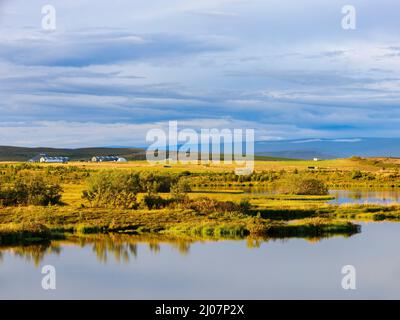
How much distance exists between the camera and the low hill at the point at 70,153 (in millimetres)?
145750

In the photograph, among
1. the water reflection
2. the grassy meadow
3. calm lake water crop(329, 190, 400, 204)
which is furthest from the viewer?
calm lake water crop(329, 190, 400, 204)

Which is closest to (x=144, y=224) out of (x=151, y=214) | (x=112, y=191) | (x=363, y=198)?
(x=151, y=214)

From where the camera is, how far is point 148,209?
3303cm

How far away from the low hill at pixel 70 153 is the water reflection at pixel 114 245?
11666 cm

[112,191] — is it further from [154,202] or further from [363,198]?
[363,198]

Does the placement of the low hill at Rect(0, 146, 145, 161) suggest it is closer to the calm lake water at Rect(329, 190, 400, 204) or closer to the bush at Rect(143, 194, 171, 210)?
the calm lake water at Rect(329, 190, 400, 204)

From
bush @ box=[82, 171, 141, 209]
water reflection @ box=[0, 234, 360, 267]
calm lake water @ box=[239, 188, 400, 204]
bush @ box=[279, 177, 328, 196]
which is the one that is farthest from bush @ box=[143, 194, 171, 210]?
bush @ box=[279, 177, 328, 196]

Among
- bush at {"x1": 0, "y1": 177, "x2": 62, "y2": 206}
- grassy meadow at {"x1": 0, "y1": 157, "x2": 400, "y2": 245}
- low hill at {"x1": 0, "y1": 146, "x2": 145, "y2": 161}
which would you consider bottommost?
grassy meadow at {"x1": 0, "y1": 157, "x2": 400, "y2": 245}

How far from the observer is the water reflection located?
23.2 m

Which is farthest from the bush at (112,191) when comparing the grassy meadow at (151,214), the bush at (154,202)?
the bush at (154,202)

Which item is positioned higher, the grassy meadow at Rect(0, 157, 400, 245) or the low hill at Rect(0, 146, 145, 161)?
the low hill at Rect(0, 146, 145, 161)

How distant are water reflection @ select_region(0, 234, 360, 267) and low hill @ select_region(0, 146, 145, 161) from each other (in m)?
117

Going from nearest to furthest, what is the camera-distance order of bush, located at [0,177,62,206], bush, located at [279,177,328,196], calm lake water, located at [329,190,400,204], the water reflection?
the water reflection < bush, located at [0,177,62,206] < calm lake water, located at [329,190,400,204] < bush, located at [279,177,328,196]
